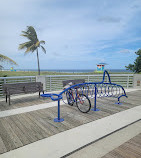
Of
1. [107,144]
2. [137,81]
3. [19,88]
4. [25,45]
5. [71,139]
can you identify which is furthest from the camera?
[25,45]

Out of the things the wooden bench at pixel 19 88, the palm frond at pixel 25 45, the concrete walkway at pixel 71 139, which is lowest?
the concrete walkway at pixel 71 139

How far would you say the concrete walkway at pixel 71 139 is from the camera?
7.09 ft

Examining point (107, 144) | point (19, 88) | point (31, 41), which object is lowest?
point (107, 144)

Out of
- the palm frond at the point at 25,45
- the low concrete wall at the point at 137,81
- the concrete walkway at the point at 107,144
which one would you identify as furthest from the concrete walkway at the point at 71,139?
the palm frond at the point at 25,45

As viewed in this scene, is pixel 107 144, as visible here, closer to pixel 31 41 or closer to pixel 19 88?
pixel 19 88

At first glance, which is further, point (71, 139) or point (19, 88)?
point (19, 88)

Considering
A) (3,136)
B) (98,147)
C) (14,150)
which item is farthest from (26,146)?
(98,147)

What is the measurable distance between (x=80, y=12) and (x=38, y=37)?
53.1 ft

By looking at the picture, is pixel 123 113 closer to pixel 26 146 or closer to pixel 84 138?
pixel 84 138

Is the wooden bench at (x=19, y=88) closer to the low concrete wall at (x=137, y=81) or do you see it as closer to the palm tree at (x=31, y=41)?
the low concrete wall at (x=137, y=81)

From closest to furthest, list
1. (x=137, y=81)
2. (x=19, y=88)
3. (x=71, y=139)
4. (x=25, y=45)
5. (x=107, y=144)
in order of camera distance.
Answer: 1. (x=107, y=144)
2. (x=71, y=139)
3. (x=19, y=88)
4. (x=137, y=81)
5. (x=25, y=45)

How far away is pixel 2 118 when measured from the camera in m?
3.74

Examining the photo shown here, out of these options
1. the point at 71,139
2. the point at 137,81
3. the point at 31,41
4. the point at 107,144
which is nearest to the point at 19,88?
the point at 71,139

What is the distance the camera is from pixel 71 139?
260 cm
